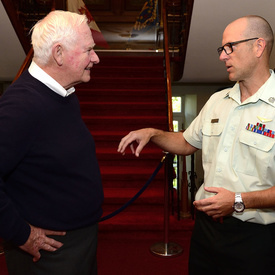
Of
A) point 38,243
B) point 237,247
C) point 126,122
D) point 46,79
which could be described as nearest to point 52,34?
point 46,79

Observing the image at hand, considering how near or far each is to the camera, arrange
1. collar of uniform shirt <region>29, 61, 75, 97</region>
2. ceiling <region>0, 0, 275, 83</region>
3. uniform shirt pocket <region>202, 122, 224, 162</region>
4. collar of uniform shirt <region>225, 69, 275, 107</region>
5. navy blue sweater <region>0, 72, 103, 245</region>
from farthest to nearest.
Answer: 1. ceiling <region>0, 0, 275, 83</region>
2. uniform shirt pocket <region>202, 122, 224, 162</region>
3. collar of uniform shirt <region>225, 69, 275, 107</region>
4. collar of uniform shirt <region>29, 61, 75, 97</region>
5. navy blue sweater <region>0, 72, 103, 245</region>

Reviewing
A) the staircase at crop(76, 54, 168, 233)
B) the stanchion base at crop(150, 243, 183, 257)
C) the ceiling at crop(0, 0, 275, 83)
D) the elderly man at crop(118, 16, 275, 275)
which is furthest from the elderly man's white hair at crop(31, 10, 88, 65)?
the ceiling at crop(0, 0, 275, 83)

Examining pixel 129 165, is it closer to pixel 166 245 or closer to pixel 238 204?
pixel 166 245

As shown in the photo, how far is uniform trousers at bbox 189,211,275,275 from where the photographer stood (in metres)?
1.39

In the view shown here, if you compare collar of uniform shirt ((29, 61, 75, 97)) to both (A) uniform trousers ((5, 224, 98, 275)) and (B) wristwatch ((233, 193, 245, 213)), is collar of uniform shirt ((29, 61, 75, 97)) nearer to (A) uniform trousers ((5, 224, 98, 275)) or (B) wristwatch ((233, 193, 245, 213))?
(A) uniform trousers ((5, 224, 98, 275))

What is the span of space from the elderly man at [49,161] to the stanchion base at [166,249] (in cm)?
160

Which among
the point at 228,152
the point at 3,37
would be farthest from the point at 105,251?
the point at 3,37

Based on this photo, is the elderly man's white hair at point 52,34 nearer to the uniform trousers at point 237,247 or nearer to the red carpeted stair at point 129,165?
the uniform trousers at point 237,247

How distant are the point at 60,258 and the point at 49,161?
0.42m

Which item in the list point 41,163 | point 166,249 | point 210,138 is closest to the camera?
point 41,163

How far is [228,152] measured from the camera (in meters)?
1.47

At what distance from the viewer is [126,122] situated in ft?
15.4

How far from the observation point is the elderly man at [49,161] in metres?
1.12

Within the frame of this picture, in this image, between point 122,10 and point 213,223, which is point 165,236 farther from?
point 122,10
